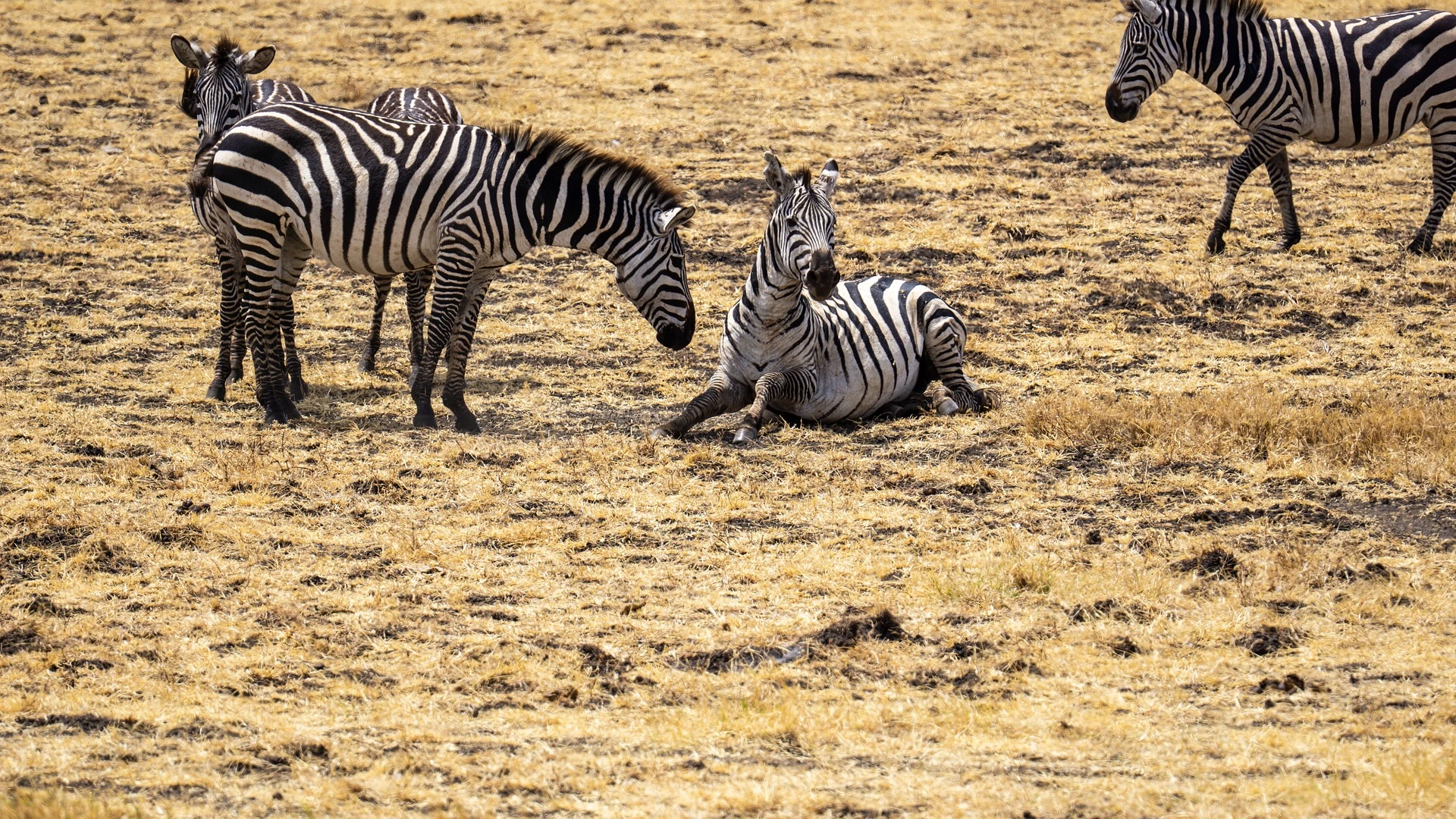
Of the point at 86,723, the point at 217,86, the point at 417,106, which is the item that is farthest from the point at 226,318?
the point at 86,723

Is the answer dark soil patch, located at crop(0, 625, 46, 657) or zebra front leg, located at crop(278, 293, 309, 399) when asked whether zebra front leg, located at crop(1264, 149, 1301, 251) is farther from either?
dark soil patch, located at crop(0, 625, 46, 657)

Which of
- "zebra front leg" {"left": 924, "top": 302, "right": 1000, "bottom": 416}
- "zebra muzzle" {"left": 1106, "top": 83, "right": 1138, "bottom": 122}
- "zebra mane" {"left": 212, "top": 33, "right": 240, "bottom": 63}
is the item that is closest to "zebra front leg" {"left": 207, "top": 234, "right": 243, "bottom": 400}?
"zebra mane" {"left": 212, "top": 33, "right": 240, "bottom": 63}

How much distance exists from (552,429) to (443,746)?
5.44 metres

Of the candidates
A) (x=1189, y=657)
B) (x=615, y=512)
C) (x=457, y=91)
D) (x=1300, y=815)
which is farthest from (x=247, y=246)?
(x=457, y=91)

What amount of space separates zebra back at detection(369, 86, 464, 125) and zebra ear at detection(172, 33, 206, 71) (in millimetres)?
1519

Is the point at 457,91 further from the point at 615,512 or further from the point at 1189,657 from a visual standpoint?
the point at 1189,657

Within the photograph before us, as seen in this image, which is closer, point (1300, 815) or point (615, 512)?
point (1300, 815)

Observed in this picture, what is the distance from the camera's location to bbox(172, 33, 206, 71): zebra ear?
12555 mm

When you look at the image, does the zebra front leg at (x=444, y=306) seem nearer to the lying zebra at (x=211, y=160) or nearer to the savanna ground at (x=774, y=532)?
the savanna ground at (x=774, y=532)

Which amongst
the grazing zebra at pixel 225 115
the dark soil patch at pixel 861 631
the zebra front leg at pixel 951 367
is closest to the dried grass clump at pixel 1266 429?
the zebra front leg at pixel 951 367

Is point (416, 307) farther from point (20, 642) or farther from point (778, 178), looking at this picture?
point (20, 642)

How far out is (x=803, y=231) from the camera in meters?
10.4

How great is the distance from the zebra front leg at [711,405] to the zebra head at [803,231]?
3.13 feet

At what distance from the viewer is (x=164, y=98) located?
A: 20875 mm
